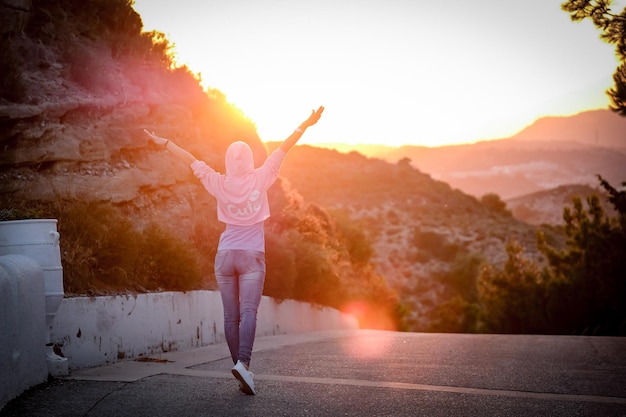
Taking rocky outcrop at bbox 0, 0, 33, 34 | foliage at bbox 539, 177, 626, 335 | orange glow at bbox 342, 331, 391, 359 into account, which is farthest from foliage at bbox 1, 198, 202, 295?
foliage at bbox 539, 177, 626, 335

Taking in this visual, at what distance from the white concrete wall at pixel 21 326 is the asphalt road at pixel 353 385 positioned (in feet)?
0.55

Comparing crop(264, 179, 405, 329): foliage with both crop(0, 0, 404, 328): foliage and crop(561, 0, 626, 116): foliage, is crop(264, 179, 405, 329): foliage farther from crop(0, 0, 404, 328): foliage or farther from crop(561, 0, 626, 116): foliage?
crop(561, 0, 626, 116): foliage

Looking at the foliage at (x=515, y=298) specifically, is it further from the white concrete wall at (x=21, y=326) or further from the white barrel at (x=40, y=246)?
the white concrete wall at (x=21, y=326)

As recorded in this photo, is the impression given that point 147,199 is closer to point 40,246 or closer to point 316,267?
point 316,267

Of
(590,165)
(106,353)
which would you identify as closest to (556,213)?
(590,165)

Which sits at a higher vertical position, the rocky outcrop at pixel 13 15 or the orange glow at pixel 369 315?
the rocky outcrop at pixel 13 15

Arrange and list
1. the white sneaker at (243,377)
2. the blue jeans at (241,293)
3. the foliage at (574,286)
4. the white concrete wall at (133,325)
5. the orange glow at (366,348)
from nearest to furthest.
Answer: the white sneaker at (243,377) → the blue jeans at (241,293) → the white concrete wall at (133,325) → the orange glow at (366,348) → the foliage at (574,286)

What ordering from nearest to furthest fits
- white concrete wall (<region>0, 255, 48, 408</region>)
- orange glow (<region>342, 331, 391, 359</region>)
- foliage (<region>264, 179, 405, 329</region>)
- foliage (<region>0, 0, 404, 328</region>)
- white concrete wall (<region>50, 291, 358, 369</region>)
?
1. white concrete wall (<region>0, 255, 48, 408</region>)
2. white concrete wall (<region>50, 291, 358, 369</region>)
3. orange glow (<region>342, 331, 391, 359</region>)
4. foliage (<region>0, 0, 404, 328</region>)
5. foliage (<region>264, 179, 405, 329</region>)

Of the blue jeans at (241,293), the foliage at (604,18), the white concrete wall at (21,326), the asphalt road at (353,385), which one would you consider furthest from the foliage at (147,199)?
the foliage at (604,18)

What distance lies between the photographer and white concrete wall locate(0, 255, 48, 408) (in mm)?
6047

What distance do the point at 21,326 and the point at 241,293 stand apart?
6.49 ft

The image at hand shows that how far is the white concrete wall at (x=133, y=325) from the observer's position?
8438mm

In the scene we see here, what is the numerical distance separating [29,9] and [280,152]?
12163 mm

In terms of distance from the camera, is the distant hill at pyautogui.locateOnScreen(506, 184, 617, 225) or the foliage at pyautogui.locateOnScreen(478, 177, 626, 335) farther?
the distant hill at pyautogui.locateOnScreen(506, 184, 617, 225)
